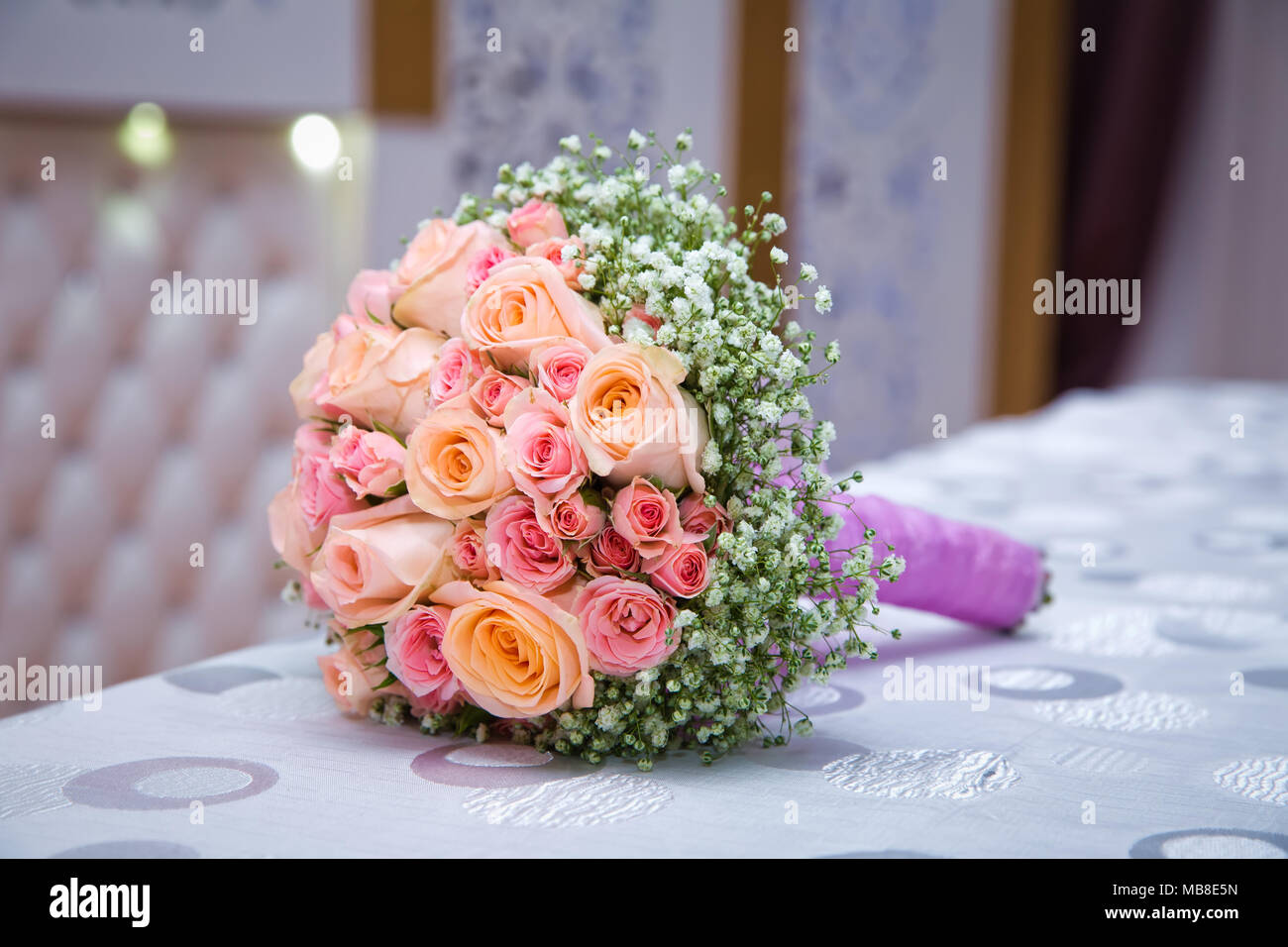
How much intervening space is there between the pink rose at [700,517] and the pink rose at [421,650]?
166mm

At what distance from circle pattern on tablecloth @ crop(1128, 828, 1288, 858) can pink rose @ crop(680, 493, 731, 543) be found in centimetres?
30

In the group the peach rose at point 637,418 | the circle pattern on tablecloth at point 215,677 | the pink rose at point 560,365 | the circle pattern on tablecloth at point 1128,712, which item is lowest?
the circle pattern on tablecloth at point 1128,712

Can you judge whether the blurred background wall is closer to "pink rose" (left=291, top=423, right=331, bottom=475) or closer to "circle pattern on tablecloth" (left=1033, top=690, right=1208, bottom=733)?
"pink rose" (left=291, top=423, right=331, bottom=475)

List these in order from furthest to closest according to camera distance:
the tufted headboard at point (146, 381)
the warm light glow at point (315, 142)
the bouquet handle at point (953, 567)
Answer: the warm light glow at point (315, 142) < the tufted headboard at point (146, 381) < the bouquet handle at point (953, 567)

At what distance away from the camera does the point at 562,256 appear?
813 mm

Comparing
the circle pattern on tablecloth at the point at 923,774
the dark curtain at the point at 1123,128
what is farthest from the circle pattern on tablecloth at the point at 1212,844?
the dark curtain at the point at 1123,128

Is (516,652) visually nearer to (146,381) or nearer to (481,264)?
(481,264)

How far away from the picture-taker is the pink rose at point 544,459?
73cm

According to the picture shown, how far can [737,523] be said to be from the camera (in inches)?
30.2

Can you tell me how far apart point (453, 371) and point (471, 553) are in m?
0.13

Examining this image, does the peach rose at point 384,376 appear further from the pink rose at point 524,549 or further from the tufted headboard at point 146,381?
the tufted headboard at point 146,381

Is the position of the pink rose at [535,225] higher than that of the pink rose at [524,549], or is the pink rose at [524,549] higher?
the pink rose at [535,225]

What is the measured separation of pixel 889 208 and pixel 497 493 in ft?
11.7

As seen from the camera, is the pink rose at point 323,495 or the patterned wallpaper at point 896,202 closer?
the pink rose at point 323,495
